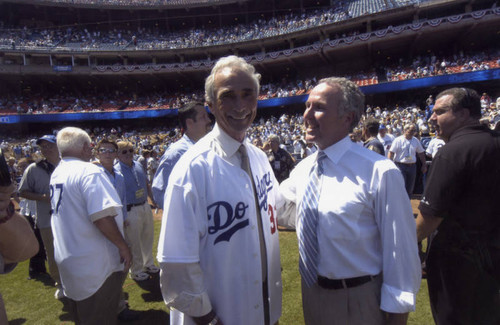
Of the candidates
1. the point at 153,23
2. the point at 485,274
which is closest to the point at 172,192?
the point at 485,274

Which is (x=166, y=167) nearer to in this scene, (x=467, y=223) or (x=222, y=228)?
(x=222, y=228)

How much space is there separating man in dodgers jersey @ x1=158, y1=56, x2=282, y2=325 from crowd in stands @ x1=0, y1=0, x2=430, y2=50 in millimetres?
30659

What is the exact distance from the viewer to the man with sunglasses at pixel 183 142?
3.79 meters

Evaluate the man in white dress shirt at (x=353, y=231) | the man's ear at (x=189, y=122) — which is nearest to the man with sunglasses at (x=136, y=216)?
the man's ear at (x=189, y=122)

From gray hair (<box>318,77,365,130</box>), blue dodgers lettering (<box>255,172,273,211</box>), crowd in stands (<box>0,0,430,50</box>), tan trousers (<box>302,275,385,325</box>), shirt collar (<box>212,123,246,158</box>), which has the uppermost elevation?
crowd in stands (<box>0,0,430,50</box>)

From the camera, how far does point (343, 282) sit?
5.75ft

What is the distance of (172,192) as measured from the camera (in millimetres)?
1574

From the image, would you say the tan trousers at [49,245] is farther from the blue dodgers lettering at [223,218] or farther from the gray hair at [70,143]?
the blue dodgers lettering at [223,218]

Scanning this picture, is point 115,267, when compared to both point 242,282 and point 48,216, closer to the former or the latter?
point 242,282

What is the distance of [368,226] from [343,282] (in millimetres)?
372

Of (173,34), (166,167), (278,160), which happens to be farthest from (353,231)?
(173,34)

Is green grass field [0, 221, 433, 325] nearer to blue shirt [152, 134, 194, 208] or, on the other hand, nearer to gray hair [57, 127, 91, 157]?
blue shirt [152, 134, 194, 208]

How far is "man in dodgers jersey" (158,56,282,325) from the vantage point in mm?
1539

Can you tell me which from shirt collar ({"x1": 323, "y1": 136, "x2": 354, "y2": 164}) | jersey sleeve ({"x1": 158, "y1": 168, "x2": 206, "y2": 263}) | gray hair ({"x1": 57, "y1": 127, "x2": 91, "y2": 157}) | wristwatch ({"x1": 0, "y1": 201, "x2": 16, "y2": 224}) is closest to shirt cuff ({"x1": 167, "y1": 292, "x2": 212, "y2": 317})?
jersey sleeve ({"x1": 158, "y1": 168, "x2": 206, "y2": 263})
